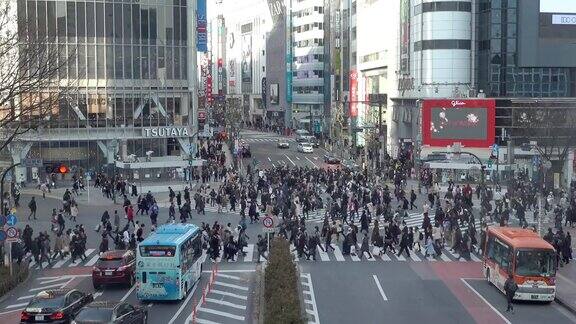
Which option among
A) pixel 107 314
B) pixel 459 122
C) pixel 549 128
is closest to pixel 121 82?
pixel 459 122

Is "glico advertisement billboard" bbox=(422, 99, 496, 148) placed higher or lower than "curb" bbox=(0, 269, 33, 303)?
higher

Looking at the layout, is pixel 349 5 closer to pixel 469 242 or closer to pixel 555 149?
pixel 555 149

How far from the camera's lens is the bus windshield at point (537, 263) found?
81.5 feet

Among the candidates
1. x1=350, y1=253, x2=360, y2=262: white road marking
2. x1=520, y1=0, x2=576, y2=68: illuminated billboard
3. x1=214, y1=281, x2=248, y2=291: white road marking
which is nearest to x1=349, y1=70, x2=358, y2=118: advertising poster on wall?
x1=520, y1=0, x2=576, y2=68: illuminated billboard

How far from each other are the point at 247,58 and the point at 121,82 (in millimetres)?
111269

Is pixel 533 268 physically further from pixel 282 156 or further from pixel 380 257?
pixel 282 156

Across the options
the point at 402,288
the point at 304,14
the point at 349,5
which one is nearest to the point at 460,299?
the point at 402,288

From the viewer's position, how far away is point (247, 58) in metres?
178

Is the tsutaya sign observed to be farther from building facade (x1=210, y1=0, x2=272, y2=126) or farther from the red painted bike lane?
building facade (x1=210, y1=0, x2=272, y2=126)

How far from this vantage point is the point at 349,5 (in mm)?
105125

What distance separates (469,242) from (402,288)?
7.54 m

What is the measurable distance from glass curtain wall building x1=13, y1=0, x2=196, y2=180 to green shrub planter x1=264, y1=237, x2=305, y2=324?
3956 centimetres

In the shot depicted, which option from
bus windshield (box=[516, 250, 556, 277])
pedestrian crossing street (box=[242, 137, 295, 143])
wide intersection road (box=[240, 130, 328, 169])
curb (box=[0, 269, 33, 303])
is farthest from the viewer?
pedestrian crossing street (box=[242, 137, 295, 143])

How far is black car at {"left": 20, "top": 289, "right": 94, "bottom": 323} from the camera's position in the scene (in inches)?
839
